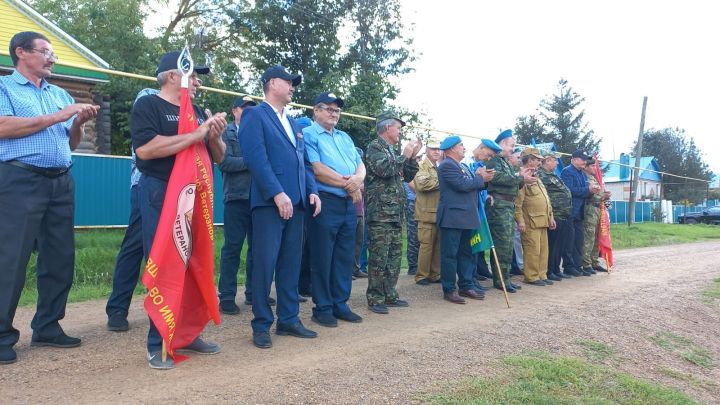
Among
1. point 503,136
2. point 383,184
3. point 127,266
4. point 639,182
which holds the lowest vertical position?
point 127,266

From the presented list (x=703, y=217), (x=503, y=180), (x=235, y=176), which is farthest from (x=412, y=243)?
(x=703, y=217)

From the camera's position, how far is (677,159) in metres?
55.8

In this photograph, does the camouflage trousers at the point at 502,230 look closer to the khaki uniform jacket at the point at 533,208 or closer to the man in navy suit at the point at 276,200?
the khaki uniform jacket at the point at 533,208

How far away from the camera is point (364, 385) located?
3.79 metres

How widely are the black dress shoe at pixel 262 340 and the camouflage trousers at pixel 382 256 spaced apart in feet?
5.63

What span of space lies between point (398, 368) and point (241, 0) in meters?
23.3

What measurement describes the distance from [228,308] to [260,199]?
5.16 ft

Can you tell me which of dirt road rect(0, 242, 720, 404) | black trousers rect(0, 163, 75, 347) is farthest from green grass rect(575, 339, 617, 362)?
black trousers rect(0, 163, 75, 347)

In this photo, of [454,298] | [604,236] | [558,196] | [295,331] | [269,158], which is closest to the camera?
[269,158]

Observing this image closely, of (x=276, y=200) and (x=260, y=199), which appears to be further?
(x=260, y=199)

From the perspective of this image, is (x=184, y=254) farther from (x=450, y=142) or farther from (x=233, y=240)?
(x=450, y=142)

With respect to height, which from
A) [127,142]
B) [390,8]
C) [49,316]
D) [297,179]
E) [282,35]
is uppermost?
[390,8]

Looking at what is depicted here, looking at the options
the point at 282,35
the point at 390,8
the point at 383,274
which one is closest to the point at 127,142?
the point at 282,35

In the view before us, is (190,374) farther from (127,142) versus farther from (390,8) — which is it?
(390,8)
